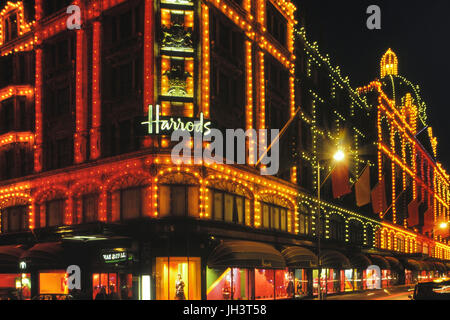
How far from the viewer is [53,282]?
40.9m

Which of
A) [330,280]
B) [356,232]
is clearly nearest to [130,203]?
[330,280]

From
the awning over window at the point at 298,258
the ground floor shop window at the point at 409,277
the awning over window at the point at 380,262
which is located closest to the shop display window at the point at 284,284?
the awning over window at the point at 298,258

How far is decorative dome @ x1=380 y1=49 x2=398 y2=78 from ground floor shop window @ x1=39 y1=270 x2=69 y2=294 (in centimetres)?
9177

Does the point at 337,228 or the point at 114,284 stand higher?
the point at 337,228

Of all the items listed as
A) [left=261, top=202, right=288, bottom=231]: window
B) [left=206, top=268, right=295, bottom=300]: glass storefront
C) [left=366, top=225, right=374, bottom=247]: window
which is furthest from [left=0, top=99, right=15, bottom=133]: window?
[left=366, top=225, right=374, bottom=247]: window

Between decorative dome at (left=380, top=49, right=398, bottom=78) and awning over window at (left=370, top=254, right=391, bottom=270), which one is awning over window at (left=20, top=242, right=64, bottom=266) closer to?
awning over window at (left=370, top=254, right=391, bottom=270)

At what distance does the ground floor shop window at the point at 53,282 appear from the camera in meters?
40.1

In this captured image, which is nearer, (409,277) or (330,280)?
(330,280)

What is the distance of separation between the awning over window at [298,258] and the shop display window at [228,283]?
202 inches

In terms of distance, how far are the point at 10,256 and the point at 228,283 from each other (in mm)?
15961

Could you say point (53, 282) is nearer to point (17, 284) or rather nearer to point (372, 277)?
point (17, 284)

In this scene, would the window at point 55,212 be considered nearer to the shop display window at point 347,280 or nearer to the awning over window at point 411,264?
Result: the shop display window at point 347,280

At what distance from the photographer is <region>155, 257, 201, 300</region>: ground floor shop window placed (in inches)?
1316

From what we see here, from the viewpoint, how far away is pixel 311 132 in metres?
54.9
